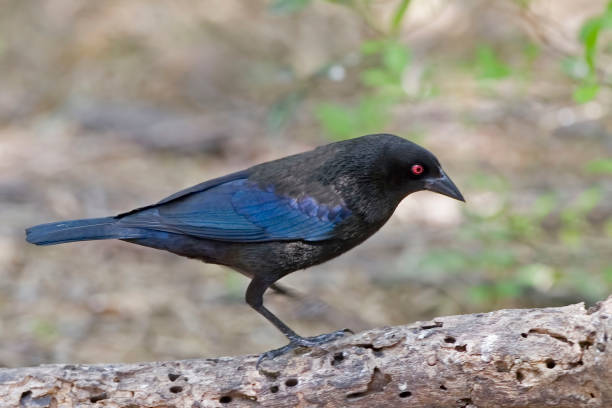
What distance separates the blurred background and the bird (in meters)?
0.85

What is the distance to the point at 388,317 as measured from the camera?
6.42 meters

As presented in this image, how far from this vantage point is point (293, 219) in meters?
4.36

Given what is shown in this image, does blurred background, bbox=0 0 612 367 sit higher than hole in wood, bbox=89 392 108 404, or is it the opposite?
blurred background, bbox=0 0 612 367

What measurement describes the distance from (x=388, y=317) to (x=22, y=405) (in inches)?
130

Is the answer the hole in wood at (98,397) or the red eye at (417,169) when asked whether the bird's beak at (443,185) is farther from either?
the hole in wood at (98,397)

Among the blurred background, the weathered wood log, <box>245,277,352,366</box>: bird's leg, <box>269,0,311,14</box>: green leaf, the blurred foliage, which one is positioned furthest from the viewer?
the blurred background

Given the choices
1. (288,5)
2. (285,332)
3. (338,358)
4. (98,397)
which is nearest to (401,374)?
(338,358)

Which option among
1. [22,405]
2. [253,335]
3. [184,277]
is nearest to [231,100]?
[184,277]

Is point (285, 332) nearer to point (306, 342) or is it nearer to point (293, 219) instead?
point (306, 342)

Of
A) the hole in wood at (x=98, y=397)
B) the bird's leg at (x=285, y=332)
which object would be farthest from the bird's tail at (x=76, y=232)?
the hole in wood at (x=98, y=397)

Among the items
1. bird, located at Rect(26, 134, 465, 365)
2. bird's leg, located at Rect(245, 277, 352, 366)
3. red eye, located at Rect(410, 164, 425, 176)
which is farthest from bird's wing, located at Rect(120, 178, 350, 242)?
red eye, located at Rect(410, 164, 425, 176)

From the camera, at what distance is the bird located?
13.9ft

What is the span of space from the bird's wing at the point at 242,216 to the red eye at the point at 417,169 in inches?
15.0

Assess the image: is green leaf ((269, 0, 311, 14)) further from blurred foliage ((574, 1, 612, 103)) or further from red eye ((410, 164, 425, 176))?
blurred foliage ((574, 1, 612, 103))
